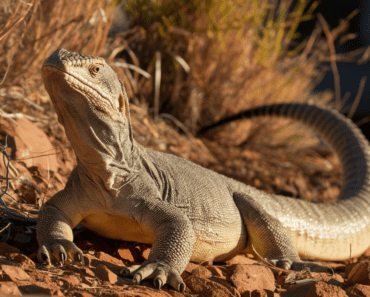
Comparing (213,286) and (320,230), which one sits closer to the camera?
(213,286)

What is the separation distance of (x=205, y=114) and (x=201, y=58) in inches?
36.5

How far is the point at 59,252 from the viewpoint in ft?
7.48

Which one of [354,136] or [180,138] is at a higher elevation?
[354,136]

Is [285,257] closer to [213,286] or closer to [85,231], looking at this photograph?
[213,286]

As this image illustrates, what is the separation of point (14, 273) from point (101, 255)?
0.74m

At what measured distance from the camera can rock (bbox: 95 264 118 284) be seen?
2.12m

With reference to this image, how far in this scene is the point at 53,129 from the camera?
4.38m

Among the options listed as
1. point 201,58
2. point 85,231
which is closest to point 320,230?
point 85,231

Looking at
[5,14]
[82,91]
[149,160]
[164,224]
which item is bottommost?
[164,224]

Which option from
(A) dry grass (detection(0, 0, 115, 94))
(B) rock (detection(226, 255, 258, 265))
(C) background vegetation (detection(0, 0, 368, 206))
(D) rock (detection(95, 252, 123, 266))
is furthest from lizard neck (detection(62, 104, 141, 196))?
(C) background vegetation (detection(0, 0, 368, 206))

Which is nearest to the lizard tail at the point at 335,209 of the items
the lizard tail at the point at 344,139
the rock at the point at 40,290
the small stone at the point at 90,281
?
the lizard tail at the point at 344,139

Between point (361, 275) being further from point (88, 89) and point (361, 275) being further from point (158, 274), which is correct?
point (88, 89)

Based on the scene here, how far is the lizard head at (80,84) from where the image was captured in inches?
86.3

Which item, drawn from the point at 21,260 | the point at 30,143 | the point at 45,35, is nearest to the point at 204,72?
the point at 45,35
